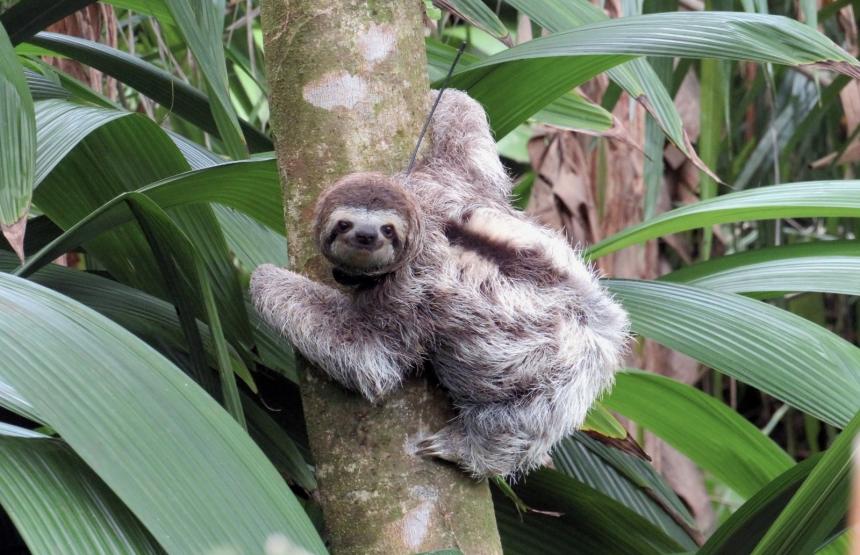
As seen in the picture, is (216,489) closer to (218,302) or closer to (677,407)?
(218,302)

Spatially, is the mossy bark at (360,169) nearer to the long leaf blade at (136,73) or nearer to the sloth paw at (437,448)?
the sloth paw at (437,448)

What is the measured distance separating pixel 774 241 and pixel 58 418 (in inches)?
183

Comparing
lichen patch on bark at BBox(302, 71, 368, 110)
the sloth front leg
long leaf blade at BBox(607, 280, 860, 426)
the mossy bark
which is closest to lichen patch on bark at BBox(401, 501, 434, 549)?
the mossy bark

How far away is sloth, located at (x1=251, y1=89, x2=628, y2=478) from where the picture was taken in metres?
2.14

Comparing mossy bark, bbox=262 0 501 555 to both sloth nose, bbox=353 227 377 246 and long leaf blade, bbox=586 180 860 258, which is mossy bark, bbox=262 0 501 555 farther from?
long leaf blade, bbox=586 180 860 258

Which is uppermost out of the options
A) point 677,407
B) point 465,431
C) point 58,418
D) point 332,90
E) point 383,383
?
point 332,90

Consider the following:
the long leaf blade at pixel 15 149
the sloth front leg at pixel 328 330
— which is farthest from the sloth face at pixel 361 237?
the long leaf blade at pixel 15 149

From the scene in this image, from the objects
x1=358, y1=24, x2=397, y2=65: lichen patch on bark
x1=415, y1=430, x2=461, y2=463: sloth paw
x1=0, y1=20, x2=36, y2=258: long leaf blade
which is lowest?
x1=415, y1=430, x2=461, y2=463: sloth paw

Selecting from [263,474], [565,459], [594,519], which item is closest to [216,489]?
[263,474]

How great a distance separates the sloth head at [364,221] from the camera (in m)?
2.10

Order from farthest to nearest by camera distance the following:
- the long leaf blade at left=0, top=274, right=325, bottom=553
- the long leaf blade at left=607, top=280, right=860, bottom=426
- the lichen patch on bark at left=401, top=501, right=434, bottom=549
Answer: the long leaf blade at left=607, top=280, right=860, bottom=426
the lichen patch on bark at left=401, top=501, right=434, bottom=549
the long leaf blade at left=0, top=274, right=325, bottom=553

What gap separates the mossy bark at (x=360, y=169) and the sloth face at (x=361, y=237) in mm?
69

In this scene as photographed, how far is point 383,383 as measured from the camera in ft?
6.73

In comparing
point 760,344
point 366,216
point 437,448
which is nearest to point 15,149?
point 366,216
